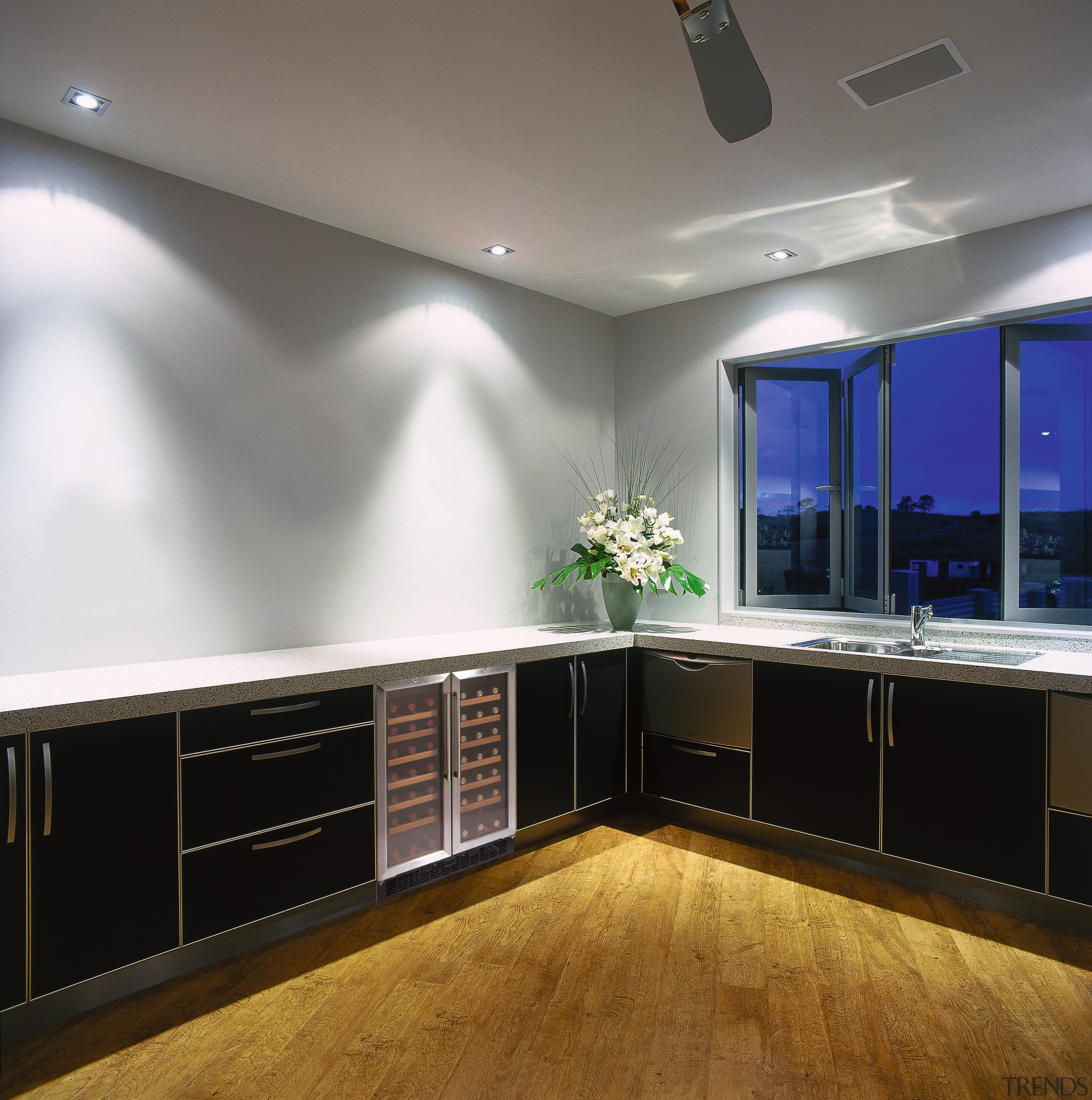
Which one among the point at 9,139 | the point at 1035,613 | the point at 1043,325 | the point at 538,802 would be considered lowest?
the point at 538,802

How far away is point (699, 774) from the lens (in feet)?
11.4

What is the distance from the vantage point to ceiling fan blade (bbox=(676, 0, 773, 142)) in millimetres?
1414

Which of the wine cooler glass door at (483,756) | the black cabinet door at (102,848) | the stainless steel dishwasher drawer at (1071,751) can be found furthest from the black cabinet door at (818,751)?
the black cabinet door at (102,848)

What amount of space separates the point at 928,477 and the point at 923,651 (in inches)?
36.9

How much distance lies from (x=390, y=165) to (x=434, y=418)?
45.6 inches

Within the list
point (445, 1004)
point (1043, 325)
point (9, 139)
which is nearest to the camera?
point (445, 1004)

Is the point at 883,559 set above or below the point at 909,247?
below

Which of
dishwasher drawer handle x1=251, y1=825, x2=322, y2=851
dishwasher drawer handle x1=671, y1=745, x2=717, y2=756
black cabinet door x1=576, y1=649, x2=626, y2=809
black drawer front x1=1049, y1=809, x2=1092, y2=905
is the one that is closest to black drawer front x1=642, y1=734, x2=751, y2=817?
dishwasher drawer handle x1=671, y1=745, x2=717, y2=756

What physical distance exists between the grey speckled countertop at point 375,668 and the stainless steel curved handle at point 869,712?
67 millimetres

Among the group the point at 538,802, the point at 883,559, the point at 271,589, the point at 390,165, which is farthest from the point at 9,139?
the point at 883,559

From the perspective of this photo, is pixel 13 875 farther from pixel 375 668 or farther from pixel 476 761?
pixel 476 761

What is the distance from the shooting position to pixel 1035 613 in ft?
10.7

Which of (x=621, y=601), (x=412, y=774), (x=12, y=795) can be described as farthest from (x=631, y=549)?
(x=12, y=795)

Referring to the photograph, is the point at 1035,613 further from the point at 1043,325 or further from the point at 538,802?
the point at 538,802
